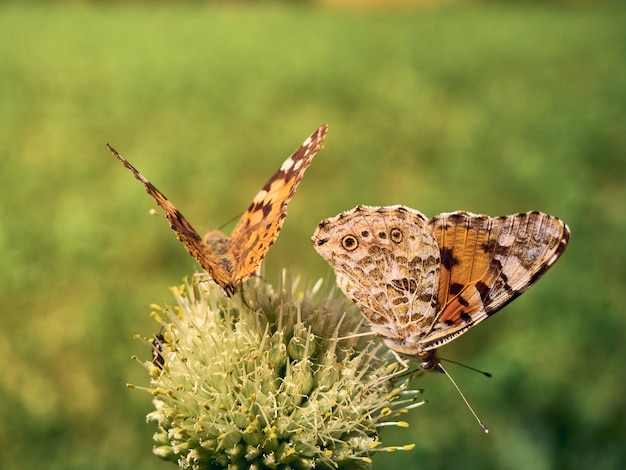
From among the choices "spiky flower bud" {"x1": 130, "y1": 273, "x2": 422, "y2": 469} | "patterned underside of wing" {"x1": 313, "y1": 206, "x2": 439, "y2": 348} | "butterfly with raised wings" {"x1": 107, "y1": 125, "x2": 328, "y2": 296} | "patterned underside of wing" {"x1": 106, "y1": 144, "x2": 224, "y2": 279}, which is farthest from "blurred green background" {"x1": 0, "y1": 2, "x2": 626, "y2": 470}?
"patterned underside of wing" {"x1": 106, "y1": 144, "x2": 224, "y2": 279}

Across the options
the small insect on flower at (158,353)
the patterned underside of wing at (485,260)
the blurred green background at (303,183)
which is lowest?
the patterned underside of wing at (485,260)

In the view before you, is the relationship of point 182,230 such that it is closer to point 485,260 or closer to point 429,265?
point 429,265

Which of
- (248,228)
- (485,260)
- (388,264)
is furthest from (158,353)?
(485,260)

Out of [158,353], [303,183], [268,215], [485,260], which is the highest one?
[303,183]

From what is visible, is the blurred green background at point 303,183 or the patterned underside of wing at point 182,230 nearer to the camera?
the patterned underside of wing at point 182,230

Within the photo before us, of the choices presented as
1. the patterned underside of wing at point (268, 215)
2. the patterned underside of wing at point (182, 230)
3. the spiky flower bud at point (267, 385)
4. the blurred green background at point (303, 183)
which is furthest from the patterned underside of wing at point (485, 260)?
the blurred green background at point (303, 183)

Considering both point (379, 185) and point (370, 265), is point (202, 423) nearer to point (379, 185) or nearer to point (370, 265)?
point (370, 265)

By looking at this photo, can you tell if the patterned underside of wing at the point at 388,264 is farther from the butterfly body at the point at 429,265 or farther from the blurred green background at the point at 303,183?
the blurred green background at the point at 303,183

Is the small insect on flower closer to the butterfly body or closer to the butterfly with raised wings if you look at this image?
the butterfly with raised wings
